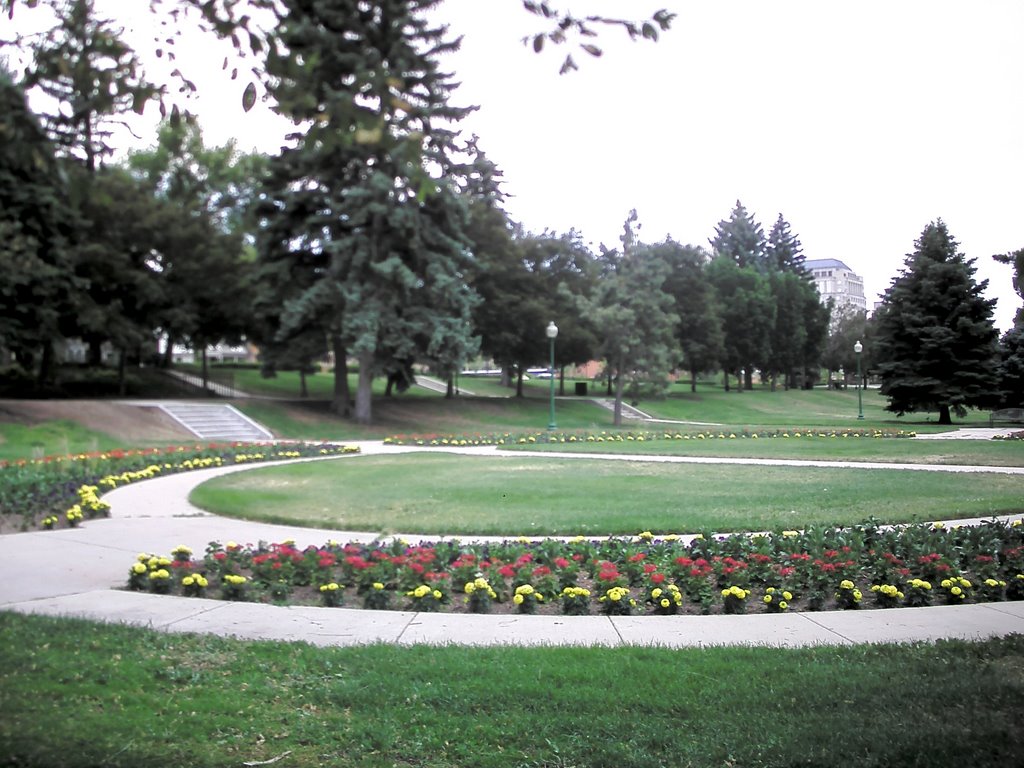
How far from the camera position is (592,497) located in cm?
1216

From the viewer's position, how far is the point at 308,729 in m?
3.83

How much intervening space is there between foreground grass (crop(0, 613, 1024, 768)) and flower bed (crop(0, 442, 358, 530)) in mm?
5792

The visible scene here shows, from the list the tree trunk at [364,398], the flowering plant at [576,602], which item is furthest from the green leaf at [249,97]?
the tree trunk at [364,398]

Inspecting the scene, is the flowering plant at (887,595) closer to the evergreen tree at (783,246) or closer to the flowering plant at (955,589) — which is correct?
the flowering plant at (955,589)

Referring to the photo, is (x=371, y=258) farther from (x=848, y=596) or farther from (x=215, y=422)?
(x=848, y=596)

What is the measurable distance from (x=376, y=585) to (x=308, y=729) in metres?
2.55

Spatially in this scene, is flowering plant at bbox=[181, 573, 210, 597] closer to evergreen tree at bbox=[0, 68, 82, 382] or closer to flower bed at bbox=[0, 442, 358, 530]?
flower bed at bbox=[0, 442, 358, 530]

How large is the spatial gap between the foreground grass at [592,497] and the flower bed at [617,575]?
198 centimetres

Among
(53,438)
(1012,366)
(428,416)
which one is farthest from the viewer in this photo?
(428,416)

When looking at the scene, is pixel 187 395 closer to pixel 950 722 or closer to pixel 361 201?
pixel 361 201

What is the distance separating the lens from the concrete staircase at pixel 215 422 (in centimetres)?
2780

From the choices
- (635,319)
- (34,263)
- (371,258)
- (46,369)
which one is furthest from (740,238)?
(34,263)

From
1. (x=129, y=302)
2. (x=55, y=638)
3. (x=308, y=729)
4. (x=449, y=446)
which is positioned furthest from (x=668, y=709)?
(x=129, y=302)

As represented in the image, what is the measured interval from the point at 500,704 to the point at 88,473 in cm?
1211
